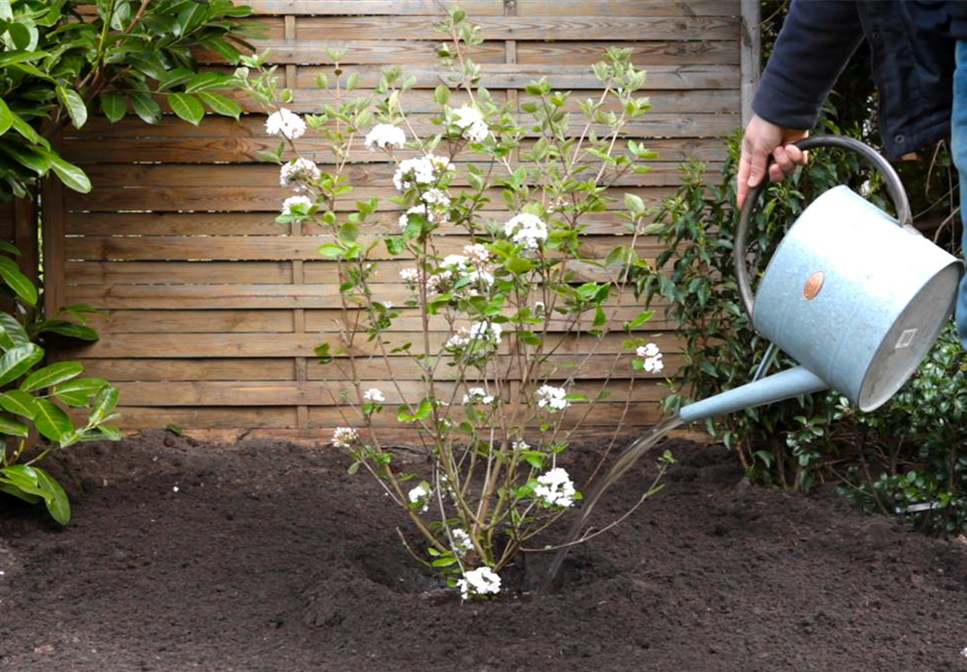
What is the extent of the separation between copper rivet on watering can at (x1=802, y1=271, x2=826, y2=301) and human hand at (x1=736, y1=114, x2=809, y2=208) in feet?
0.76

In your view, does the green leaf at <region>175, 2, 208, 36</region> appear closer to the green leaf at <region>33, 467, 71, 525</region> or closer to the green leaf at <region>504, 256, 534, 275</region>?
the green leaf at <region>33, 467, 71, 525</region>

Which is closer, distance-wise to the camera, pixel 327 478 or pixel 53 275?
pixel 327 478

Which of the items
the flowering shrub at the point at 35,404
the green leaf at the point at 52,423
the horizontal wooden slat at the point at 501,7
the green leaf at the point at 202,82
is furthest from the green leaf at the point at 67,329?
the horizontal wooden slat at the point at 501,7

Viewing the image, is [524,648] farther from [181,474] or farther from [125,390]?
[125,390]

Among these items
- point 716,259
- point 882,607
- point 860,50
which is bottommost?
point 882,607

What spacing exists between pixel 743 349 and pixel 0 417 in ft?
7.51

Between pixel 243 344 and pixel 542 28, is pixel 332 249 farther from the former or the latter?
pixel 542 28

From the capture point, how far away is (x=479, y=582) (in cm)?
276

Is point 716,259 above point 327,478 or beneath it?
above

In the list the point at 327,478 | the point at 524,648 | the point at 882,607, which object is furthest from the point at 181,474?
the point at 882,607

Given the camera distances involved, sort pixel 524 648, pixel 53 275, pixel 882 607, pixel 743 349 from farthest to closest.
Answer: pixel 53 275, pixel 743 349, pixel 882 607, pixel 524 648

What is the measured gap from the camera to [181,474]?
153 inches

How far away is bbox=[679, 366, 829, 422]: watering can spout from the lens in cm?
199

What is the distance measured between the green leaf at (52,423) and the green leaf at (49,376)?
82 millimetres
